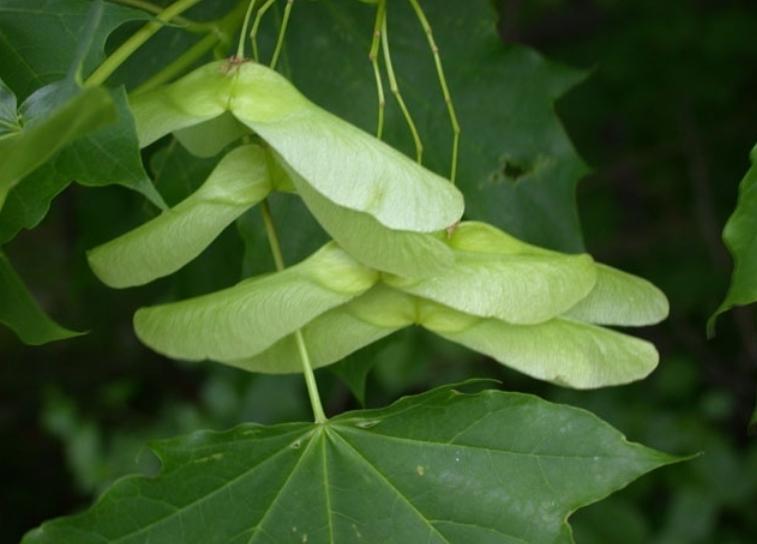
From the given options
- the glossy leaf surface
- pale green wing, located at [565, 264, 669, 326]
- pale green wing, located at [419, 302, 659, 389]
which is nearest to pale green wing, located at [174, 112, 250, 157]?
the glossy leaf surface

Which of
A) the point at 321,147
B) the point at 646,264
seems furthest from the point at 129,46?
the point at 646,264

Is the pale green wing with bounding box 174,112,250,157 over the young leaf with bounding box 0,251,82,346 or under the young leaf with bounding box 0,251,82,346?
over

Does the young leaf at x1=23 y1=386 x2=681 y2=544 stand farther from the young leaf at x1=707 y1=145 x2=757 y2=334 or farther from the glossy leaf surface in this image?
the glossy leaf surface

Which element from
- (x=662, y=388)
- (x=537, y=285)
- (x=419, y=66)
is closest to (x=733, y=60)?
(x=662, y=388)

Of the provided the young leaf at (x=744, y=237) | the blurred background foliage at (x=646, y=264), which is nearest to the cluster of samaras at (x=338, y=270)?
the young leaf at (x=744, y=237)

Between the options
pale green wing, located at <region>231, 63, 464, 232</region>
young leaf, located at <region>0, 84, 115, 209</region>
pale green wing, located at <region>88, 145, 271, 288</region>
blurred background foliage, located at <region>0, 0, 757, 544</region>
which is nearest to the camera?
young leaf, located at <region>0, 84, 115, 209</region>

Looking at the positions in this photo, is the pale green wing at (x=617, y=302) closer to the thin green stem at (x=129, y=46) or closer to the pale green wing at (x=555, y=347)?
the pale green wing at (x=555, y=347)
